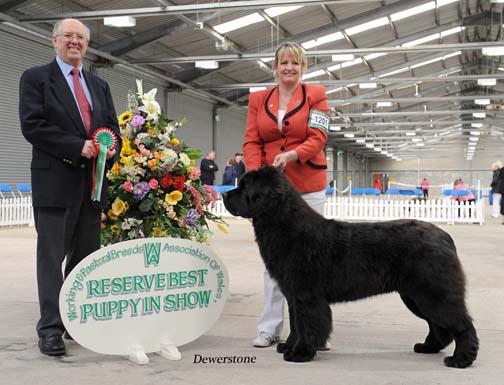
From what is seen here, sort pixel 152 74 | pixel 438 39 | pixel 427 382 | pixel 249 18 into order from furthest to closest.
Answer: pixel 438 39, pixel 152 74, pixel 249 18, pixel 427 382

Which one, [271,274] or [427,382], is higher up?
[271,274]

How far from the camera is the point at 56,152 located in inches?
123

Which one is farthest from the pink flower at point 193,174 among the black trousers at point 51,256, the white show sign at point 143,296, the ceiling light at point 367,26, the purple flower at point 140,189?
the ceiling light at point 367,26

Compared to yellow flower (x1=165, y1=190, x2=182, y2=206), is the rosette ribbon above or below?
above

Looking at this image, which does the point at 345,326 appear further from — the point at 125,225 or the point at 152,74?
the point at 152,74

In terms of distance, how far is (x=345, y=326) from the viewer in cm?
400

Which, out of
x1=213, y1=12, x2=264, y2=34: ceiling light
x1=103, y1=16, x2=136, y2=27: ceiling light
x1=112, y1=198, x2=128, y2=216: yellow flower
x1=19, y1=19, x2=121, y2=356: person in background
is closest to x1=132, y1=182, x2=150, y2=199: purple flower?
x1=112, y1=198, x2=128, y2=216: yellow flower

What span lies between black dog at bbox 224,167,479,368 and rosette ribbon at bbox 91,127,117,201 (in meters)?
0.77

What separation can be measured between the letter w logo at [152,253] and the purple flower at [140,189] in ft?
2.78

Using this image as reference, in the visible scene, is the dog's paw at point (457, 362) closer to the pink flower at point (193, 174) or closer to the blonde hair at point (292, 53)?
the blonde hair at point (292, 53)

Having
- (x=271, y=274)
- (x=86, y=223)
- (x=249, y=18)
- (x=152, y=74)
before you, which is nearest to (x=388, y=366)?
(x=271, y=274)

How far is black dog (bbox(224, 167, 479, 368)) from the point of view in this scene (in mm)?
2930

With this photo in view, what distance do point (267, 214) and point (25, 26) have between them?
11.9 meters

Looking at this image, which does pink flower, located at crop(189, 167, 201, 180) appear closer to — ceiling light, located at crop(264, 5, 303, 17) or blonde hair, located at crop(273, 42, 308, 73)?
blonde hair, located at crop(273, 42, 308, 73)
